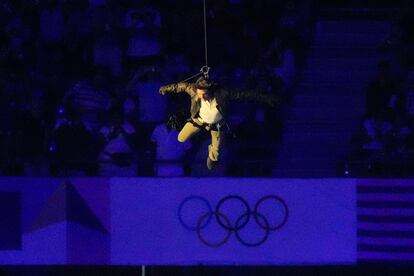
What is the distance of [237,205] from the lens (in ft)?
40.2

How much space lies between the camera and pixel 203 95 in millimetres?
10039

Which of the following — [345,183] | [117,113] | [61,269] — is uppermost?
[117,113]

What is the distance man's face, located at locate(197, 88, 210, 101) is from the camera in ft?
32.8

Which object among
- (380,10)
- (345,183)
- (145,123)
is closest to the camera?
(345,183)

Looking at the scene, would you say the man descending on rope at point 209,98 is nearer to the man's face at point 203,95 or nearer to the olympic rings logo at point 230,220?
the man's face at point 203,95

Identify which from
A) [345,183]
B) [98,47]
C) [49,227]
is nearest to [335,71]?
[345,183]

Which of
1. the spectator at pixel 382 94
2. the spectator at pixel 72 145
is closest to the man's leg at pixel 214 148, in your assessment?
the spectator at pixel 72 145

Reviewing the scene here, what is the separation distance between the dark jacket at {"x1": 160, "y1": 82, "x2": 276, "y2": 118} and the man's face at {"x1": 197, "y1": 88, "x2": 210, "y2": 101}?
0.03 metres

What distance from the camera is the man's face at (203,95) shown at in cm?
1001

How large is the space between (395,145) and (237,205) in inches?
74.1

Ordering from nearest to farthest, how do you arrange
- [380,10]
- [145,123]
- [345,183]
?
1. [345,183]
2. [145,123]
3. [380,10]

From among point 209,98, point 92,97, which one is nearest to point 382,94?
point 92,97

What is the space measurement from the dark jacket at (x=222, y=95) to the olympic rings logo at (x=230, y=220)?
226 centimetres

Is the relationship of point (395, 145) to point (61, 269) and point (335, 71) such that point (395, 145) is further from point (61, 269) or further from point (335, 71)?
point (61, 269)
